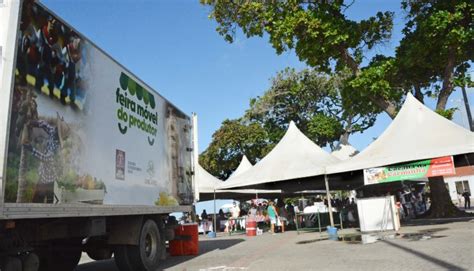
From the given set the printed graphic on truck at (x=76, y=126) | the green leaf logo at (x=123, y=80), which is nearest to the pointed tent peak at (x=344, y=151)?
the printed graphic on truck at (x=76, y=126)

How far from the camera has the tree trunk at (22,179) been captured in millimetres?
5133

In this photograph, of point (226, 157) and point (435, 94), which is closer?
point (435, 94)

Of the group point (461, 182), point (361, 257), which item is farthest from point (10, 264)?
point (461, 182)

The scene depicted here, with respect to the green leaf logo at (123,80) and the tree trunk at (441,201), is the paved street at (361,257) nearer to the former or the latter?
the green leaf logo at (123,80)

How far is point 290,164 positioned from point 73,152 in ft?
39.1

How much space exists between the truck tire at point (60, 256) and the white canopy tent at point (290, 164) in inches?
347

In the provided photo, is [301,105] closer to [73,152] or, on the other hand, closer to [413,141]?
[413,141]

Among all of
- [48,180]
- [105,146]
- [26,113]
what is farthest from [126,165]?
[26,113]

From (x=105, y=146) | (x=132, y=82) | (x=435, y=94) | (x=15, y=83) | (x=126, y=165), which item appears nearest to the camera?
(x=15, y=83)

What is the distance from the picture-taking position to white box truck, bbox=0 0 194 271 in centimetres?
514

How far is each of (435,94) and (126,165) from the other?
717 inches

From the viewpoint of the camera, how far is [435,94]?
72.3ft

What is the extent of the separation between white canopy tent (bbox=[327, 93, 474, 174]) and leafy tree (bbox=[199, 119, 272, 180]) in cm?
2343

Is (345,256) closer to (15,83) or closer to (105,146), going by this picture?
(105,146)
